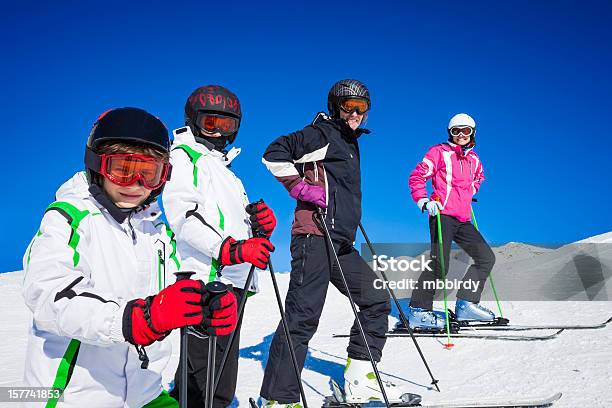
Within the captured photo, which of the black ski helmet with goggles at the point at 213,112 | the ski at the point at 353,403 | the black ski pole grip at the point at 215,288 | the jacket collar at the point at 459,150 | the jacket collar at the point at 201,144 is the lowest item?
the ski at the point at 353,403

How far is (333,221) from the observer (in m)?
4.59

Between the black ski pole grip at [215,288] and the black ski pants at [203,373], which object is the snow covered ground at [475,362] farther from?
the black ski pole grip at [215,288]

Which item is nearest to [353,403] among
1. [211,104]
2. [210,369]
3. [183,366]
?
[210,369]

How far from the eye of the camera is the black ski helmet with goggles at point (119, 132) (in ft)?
6.83

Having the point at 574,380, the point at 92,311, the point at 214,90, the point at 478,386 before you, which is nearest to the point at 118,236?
the point at 92,311

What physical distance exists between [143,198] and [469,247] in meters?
6.62

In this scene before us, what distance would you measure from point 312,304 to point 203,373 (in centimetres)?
114

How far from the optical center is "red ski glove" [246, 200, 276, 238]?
3648 mm

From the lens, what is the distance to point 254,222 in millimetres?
3648

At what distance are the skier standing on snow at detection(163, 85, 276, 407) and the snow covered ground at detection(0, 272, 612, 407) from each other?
4.61ft

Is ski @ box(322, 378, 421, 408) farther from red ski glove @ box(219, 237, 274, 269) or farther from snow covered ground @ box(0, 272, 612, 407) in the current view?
red ski glove @ box(219, 237, 274, 269)

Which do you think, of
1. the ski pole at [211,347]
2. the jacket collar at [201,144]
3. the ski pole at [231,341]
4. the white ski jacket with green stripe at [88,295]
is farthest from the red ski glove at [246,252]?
the white ski jacket with green stripe at [88,295]

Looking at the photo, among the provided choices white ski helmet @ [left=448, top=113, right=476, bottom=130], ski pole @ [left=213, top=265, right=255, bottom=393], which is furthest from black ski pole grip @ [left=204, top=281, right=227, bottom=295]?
white ski helmet @ [left=448, top=113, right=476, bottom=130]

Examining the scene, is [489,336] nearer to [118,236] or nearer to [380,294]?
[380,294]
